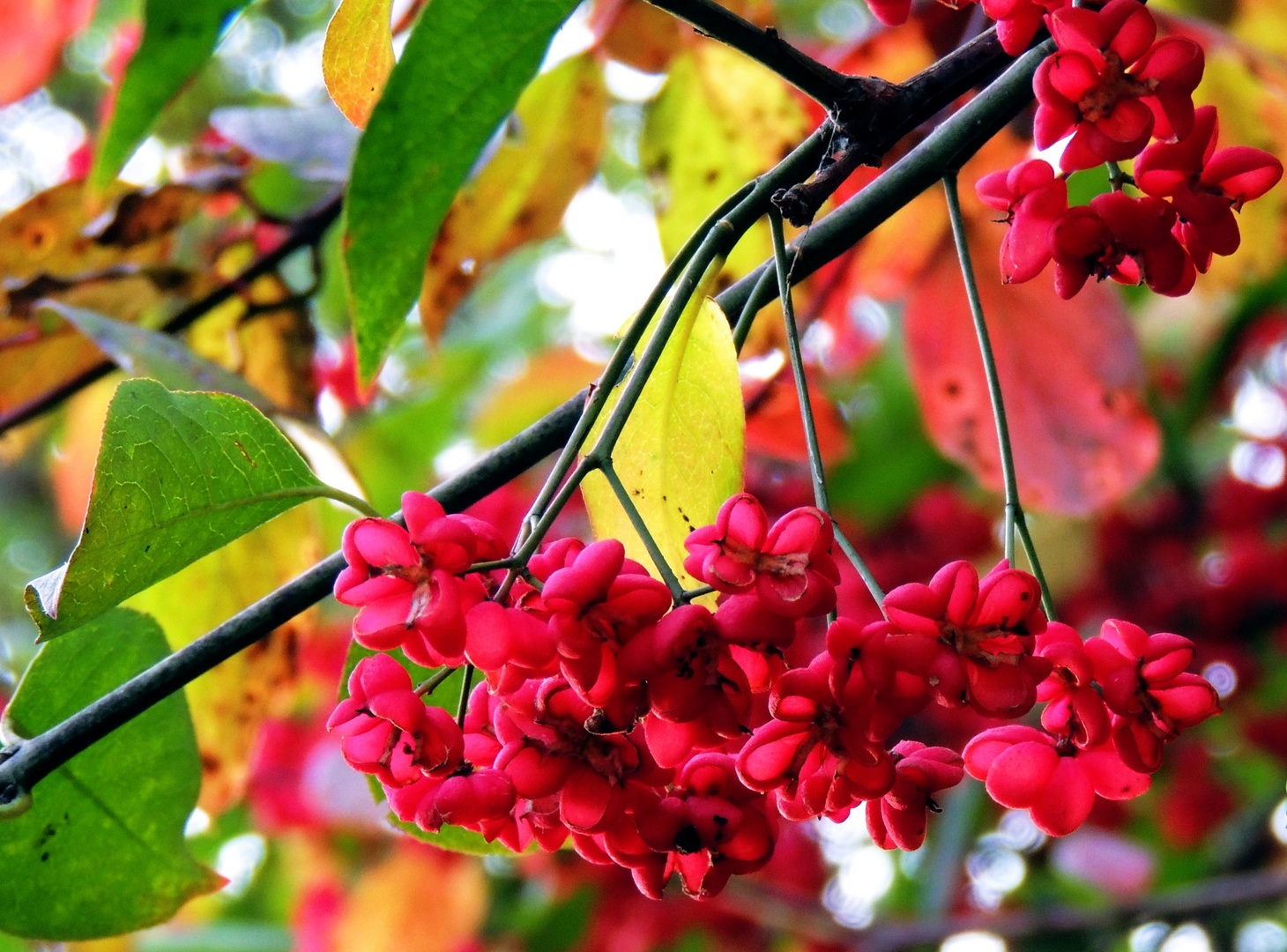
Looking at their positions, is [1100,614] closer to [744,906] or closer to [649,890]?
[744,906]

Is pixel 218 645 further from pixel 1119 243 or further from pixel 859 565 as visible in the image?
pixel 1119 243

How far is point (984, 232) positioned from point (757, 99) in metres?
0.35

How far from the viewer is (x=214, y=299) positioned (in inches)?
58.4

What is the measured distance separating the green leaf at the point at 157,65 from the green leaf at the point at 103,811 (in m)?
0.41

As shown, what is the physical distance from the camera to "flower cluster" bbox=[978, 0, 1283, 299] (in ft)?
2.20

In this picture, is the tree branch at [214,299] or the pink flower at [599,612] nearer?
the pink flower at [599,612]

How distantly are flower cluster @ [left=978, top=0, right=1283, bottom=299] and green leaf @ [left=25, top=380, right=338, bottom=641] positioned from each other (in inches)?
17.1

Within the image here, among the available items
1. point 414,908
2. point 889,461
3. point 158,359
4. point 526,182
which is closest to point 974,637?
point 158,359

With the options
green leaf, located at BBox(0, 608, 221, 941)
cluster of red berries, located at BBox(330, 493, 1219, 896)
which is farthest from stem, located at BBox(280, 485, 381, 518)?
green leaf, located at BBox(0, 608, 221, 941)

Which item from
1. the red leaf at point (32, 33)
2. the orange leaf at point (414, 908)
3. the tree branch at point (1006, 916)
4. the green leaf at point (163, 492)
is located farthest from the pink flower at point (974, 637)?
the orange leaf at point (414, 908)

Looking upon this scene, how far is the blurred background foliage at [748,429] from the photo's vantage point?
1.42m

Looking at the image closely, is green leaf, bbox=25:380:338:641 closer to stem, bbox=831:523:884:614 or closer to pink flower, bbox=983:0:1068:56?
stem, bbox=831:523:884:614

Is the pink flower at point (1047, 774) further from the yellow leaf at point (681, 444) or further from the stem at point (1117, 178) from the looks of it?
the stem at point (1117, 178)

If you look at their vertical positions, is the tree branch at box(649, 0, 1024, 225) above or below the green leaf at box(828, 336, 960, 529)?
above
